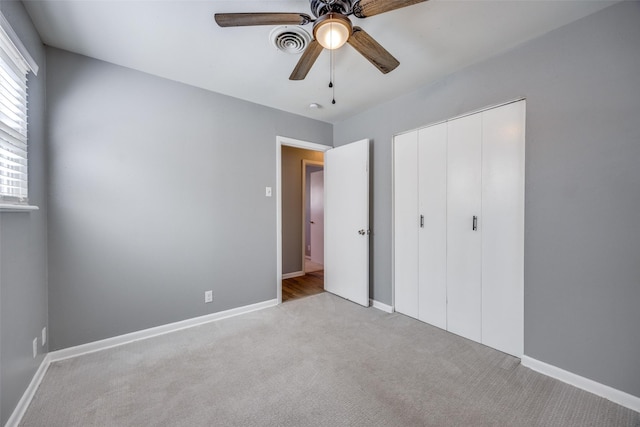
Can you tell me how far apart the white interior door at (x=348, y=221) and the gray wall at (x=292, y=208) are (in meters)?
1.04

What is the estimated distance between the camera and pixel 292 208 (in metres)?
4.67

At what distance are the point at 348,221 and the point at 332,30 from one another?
92.2 inches

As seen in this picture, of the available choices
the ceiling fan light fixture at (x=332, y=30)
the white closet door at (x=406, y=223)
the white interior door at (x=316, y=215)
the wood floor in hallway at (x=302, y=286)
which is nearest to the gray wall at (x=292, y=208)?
the wood floor in hallway at (x=302, y=286)

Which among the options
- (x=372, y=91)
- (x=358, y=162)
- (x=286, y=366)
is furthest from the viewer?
(x=358, y=162)

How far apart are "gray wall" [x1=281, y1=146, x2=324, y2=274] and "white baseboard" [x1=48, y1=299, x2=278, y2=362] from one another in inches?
57.7

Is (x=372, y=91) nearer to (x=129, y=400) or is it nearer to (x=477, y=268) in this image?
(x=477, y=268)

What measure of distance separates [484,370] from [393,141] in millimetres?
2310

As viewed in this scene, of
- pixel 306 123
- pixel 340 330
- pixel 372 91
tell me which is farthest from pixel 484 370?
pixel 306 123

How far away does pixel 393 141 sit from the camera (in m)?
3.04

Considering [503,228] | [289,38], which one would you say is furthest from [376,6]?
[503,228]

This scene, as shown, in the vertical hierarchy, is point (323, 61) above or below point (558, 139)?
above

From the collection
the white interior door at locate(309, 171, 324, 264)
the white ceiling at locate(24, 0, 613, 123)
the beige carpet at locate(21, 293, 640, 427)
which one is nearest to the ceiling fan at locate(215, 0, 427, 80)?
the white ceiling at locate(24, 0, 613, 123)

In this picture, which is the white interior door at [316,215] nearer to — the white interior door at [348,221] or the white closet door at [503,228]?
the white interior door at [348,221]

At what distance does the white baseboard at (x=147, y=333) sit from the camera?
6.95ft
